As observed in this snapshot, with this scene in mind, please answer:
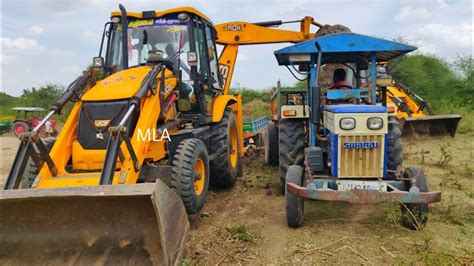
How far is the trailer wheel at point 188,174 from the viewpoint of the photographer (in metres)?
4.52

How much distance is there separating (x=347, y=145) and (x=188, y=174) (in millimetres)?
1689

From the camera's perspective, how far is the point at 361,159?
4652mm

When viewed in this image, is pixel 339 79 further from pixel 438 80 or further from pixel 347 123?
pixel 438 80

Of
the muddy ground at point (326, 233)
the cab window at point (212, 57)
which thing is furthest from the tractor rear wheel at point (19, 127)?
the muddy ground at point (326, 233)

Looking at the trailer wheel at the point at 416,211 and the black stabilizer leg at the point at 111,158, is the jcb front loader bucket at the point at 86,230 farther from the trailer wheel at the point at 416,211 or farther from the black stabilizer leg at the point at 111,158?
the trailer wheel at the point at 416,211

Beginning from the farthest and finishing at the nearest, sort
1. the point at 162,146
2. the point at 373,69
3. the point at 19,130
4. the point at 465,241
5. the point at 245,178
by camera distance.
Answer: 1. the point at 19,130
2. the point at 245,178
3. the point at 373,69
4. the point at 162,146
5. the point at 465,241

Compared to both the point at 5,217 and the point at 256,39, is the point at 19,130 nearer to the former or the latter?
the point at 256,39

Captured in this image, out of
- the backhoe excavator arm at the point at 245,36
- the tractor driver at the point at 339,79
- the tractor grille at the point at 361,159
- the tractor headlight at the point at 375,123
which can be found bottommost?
the tractor grille at the point at 361,159

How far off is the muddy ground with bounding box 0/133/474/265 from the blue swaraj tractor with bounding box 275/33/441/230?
281 mm

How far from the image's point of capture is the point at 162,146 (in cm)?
505

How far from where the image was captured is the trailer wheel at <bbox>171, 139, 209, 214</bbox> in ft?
14.8

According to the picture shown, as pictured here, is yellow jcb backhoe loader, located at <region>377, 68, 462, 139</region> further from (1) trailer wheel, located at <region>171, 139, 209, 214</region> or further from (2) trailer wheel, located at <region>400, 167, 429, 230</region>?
(1) trailer wheel, located at <region>171, 139, 209, 214</region>

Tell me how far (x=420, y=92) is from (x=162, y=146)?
50.7 ft

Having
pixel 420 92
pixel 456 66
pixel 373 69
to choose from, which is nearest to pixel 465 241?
pixel 373 69
